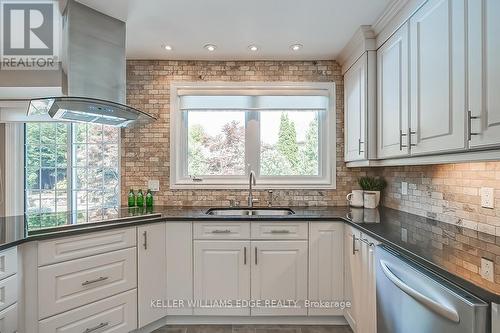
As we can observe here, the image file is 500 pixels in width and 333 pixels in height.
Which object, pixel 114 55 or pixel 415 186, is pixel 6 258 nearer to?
pixel 114 55

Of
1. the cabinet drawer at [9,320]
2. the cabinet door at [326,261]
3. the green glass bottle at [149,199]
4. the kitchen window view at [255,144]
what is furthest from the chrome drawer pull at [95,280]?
the cabinet door at [326,261]

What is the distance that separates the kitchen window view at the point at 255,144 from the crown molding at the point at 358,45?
0.57 m

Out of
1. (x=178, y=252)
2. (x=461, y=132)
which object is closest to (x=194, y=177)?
(x=178, y=252)

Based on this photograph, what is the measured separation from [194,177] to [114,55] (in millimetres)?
1351

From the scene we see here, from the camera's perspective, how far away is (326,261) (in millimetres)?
2355

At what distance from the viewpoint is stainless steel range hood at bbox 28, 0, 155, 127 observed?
1.92 meters

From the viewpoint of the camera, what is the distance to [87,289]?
191 cm

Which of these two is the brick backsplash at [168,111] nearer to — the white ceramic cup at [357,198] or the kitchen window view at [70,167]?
the white ceramic cup at [357,198]

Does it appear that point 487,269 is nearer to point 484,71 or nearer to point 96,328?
point 484,71

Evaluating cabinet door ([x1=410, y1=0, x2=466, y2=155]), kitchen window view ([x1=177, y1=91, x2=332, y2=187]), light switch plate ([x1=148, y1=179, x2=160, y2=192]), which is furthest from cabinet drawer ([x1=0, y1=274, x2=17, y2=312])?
cabinet door ([x1=410, y1=0, x2=466, y2=155])

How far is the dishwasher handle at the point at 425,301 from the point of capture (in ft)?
3.17

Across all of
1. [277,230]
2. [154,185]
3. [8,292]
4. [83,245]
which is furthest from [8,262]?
[277,230]

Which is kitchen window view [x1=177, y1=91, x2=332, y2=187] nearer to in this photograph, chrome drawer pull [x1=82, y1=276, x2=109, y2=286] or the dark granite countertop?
the dark granite countertop

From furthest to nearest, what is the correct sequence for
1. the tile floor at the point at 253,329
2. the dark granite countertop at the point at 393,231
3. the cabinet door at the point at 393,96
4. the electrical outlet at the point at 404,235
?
the tile floor at the point at 253,329 → the cabinet door at the point at 393,96 → the electrical outlet at the point at 404,235 → the dark granite countertop at the point at 393,231
